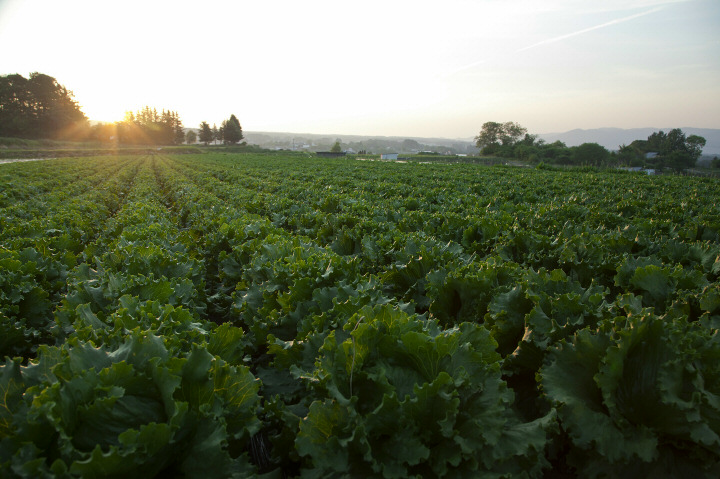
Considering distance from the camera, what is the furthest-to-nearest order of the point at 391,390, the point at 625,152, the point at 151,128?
1. the point at 151,128
2. the point at 625,152
3. the point at 391,390

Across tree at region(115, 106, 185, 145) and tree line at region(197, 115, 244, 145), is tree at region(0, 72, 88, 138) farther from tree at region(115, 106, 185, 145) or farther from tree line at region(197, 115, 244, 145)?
tree line at region(197, 115, 244, 145)

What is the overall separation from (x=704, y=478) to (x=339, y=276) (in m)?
2.88

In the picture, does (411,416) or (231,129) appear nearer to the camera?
(411,416)

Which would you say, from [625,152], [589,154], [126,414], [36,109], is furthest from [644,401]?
[36,109]

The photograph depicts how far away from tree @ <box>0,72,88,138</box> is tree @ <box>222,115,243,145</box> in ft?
132

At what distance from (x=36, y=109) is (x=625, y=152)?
132 m

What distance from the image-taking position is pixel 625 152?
82.2 meters

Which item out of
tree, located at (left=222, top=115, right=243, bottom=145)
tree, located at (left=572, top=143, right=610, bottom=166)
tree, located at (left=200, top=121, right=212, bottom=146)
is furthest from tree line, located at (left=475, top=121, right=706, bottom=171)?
tree, located at (left=200, top=121, right=212, bottom=146)

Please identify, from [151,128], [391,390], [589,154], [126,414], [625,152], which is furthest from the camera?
[151,128]

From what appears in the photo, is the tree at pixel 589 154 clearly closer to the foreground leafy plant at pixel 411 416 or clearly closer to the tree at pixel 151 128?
the foreground leafy plant at pixel 411 416

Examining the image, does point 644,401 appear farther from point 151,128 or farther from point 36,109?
point 151,128

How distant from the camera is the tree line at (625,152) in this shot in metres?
68.1

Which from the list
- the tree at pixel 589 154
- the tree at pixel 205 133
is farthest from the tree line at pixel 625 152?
the tree at pixel 205 133

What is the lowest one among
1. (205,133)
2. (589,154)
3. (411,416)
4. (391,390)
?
(411,416)
